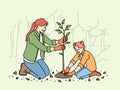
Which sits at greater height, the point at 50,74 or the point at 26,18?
the point at 26,18

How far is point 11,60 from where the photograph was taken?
761cm

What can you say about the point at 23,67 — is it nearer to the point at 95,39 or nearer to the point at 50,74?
the point at 50,74

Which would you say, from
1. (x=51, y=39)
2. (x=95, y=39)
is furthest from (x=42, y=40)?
(x=95, y=39)

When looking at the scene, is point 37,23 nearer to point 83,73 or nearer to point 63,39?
point 63,39

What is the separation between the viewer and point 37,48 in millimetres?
7418

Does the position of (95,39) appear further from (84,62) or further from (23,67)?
(23,67)

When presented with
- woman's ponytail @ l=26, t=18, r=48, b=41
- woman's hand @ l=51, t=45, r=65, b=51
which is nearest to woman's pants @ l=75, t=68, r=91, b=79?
woman's hand @ l=51, t=45, r=65, b=51

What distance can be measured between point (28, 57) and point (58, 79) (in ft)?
1.36

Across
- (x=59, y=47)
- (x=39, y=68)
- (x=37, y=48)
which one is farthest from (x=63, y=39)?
(x=39, y=68)

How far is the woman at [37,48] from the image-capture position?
741 centimetres

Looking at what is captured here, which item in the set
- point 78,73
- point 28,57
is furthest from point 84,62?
point 28,57

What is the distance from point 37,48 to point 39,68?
232mm

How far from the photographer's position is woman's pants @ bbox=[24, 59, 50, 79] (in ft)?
24.5

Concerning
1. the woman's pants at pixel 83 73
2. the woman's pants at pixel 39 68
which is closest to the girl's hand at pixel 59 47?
the woman's pants at pixel 39 68
